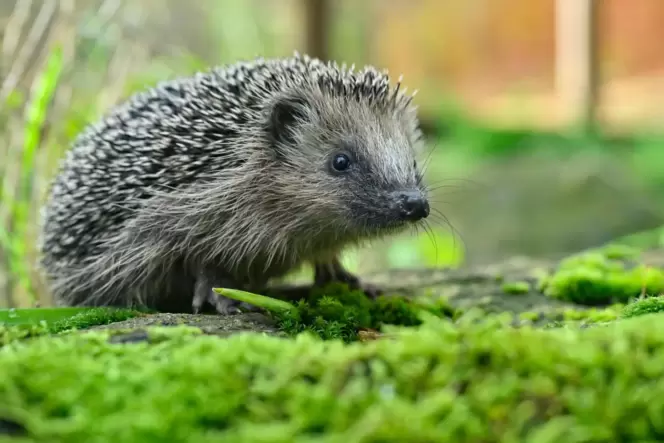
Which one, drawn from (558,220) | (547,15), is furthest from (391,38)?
(558,220)

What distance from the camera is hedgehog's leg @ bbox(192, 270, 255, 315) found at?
3.89 metres

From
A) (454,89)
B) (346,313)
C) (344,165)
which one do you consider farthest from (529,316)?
(454,89)

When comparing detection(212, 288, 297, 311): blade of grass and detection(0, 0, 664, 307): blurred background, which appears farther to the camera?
detection(0, 0, 664, 307): blurred background

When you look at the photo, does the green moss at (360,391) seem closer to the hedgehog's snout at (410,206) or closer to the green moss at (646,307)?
Result: the green moss at (646,307)

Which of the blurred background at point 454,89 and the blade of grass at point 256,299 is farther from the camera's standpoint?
the blurred background at point 454,89

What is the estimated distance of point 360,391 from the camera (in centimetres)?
211

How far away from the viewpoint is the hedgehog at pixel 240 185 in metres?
4.21

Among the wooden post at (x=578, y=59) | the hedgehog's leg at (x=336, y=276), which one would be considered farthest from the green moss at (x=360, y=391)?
the wooden post at (x=578, y=59)

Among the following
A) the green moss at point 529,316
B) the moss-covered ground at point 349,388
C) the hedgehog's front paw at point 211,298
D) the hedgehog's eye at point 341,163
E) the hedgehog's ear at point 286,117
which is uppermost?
the hedgehog's ear at point 286,117

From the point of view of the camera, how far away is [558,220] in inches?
419

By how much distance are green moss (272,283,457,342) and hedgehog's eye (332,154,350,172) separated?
73 centimetres

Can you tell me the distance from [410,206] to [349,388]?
1.91 metres

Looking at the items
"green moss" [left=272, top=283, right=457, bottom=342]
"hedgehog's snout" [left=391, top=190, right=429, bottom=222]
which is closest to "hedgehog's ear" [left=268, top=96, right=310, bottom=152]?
"hedgehog's snout" [left=391, top=190, right=429, bottom=222]

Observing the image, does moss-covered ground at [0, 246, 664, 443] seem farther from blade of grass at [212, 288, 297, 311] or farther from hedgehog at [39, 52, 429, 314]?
hedgehog at [39, 52, 429, 314]
